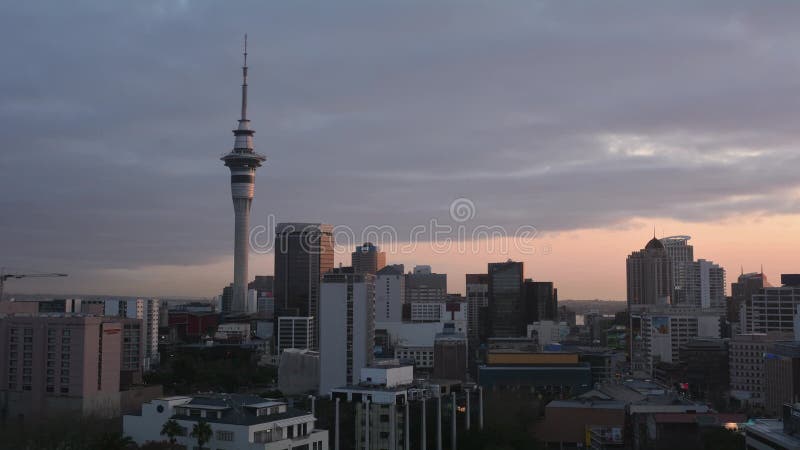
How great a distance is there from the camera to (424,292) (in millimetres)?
184500

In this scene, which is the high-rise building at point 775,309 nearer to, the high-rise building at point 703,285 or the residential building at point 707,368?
the residential building at point 707,368

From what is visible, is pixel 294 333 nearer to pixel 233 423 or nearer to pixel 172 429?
pixel 172 429

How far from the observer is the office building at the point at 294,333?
115 m

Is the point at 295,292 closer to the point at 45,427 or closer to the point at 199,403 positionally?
the point at 45,427

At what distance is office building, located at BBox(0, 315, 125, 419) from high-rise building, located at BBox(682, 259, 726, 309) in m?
133

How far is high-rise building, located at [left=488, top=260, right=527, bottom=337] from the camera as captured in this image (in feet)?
490

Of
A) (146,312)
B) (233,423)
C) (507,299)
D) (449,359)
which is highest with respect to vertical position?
(507,299)

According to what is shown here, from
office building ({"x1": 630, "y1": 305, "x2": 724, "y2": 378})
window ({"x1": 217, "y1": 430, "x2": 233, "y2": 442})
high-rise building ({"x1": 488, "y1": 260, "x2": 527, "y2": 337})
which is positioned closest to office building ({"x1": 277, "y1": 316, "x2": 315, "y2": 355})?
office building ({"x1": 630, "y1": 305, "x2": 724, "y2": 378})

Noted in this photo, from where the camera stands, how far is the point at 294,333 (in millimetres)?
115062

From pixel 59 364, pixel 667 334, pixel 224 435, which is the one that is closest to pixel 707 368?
pixel 667 334

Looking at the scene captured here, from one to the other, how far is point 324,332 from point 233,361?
33.6 meters

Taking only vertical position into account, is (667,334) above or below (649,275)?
below

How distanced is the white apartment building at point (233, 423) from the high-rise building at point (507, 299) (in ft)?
368

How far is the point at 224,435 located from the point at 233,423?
572 mm
